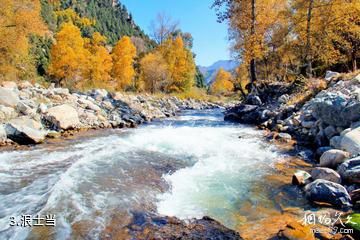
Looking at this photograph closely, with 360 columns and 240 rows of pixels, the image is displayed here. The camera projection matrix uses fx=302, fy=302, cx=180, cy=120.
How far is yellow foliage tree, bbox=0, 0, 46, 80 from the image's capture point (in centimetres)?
1941

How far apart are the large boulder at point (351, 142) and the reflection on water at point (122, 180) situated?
1.76 meters

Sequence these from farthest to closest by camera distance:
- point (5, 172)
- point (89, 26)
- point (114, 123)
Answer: point (89, 26) → point (114, 123) → point (5, 172)

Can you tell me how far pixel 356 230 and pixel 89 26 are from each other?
91546 millimetres

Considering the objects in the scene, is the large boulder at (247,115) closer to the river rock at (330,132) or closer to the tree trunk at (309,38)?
the tree trunk at (309,38)

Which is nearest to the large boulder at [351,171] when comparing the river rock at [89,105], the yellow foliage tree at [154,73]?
the river rock at [89,105]

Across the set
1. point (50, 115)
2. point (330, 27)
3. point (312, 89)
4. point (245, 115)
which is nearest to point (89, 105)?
point (50, 115)

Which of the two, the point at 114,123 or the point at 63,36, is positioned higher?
the point at 63,36

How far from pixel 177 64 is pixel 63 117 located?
3302 cm

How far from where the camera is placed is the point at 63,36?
31.2m

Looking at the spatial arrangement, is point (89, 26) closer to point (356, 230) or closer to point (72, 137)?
point (72, 137)

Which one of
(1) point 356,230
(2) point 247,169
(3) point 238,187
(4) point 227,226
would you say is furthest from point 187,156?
(1) point 356,230

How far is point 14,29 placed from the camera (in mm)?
19875

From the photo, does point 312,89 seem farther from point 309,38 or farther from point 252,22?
point 252,22

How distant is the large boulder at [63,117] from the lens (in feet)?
38.7
